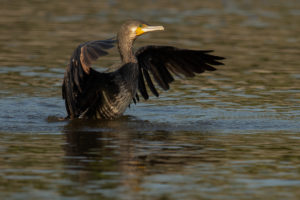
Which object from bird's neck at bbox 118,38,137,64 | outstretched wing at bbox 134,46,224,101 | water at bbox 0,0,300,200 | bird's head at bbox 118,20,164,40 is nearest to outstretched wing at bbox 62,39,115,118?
water at bbox 0,0,300,200

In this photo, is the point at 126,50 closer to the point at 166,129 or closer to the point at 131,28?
the point at 131,28

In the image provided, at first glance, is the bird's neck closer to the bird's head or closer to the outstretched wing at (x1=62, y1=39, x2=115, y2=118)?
the bird's head

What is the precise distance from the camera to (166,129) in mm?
10617

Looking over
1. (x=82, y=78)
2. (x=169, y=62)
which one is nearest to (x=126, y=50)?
(x=82, y=78)

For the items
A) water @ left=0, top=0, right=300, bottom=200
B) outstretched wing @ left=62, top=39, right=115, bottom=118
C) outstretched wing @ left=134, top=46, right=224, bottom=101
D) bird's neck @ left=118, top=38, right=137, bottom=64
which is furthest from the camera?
outstretched wing @ left=134, top=46, right=224, bottom=101

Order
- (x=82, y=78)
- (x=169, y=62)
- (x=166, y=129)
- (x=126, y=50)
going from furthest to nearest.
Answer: (x=169, y=62) < (x=126, y=50) < (x=82, y=78) < (x=166, y=129)

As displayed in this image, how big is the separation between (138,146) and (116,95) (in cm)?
212

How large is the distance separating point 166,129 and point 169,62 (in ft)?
6.60

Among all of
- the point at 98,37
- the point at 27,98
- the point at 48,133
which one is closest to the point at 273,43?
the point at 98,37

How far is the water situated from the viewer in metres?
7.43

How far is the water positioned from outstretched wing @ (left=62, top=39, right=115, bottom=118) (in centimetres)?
31

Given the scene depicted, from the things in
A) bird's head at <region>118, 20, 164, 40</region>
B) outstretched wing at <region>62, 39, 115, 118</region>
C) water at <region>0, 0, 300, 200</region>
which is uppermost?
bird's head at <region>118, 20, 164, 40</region>

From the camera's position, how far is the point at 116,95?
1128 centimetres

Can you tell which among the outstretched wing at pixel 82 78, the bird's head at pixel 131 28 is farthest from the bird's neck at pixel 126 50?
the outstretched wing at pixel 82 78
